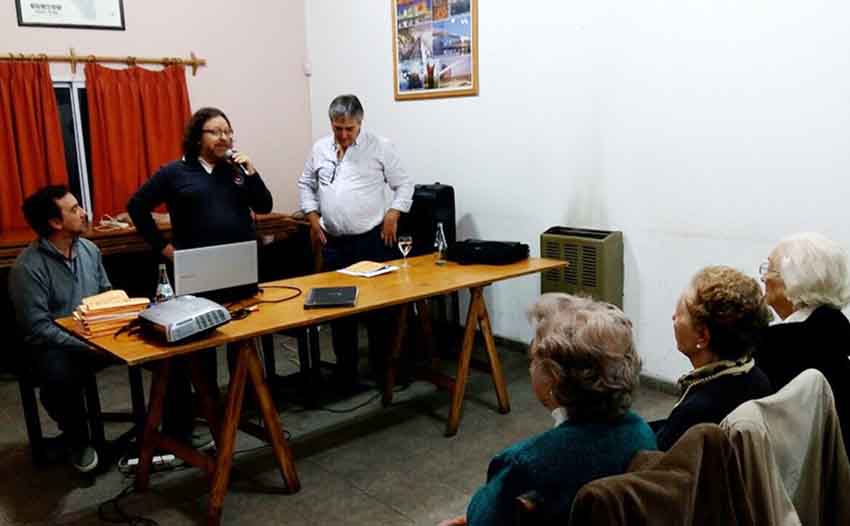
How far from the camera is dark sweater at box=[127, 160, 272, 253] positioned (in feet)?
10.7

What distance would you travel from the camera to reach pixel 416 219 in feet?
14.9

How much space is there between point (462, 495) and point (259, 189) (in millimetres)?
1651

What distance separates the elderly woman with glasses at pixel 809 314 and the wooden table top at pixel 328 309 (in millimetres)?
1357

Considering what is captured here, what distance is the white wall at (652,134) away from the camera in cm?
308

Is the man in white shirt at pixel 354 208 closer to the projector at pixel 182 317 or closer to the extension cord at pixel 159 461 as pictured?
the extension cord at pixel 159 461

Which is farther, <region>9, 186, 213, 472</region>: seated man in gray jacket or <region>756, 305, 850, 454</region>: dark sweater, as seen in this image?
<region>9, 186, 213, 472</region>: seated man in gray jacket

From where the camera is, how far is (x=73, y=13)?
183 inches

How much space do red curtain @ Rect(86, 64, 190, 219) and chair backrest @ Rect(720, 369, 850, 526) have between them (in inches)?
166

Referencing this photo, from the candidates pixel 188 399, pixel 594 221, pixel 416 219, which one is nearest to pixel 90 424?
pixel 188 399

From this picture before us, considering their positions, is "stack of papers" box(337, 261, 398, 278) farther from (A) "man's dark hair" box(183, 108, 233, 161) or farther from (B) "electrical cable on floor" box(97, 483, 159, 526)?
(B) "electrical cable on floor" box(97, 483, 159, 526)

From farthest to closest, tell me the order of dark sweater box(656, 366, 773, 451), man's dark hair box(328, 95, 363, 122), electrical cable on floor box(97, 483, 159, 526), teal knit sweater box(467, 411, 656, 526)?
man's dark hair box(328, 95, 363, 122)
electrical cable on floor box(97, 483, 159, 526)
dark sweater box(656, 366, 773, 451)
teal knit sweater box(467, 411, 656, 526)

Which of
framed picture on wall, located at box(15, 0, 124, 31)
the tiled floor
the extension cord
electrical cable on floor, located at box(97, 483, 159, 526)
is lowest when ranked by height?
the tiled floor

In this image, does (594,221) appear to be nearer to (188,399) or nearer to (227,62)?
(188,399)

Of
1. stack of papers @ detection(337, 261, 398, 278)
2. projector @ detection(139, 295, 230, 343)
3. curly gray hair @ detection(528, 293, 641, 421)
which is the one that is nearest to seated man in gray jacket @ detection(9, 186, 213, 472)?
projector @ detection(139, 295, 230, 343)
